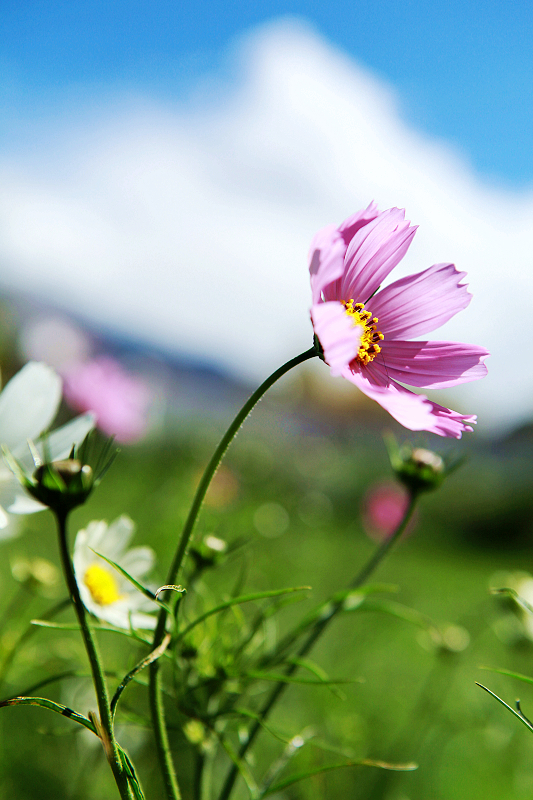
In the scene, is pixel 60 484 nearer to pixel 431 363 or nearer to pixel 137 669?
pixel 137 669

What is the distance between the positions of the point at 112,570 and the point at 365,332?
0.25 metres

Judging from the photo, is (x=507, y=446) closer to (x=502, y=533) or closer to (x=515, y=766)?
(x=502, y=533)

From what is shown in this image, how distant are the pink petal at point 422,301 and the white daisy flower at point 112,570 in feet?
0.64

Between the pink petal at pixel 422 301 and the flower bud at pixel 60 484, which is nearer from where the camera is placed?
the flower bud at pixel 60 484

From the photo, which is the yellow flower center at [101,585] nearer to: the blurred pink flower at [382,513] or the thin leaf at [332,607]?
the thin leaf at [332,607]

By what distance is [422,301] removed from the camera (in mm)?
333

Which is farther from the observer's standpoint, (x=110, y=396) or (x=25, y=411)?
(x=110, y=396)

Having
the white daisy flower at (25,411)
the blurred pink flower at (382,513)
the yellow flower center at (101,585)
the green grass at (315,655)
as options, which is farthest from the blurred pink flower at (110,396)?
the blurred pink flower at (382,513)

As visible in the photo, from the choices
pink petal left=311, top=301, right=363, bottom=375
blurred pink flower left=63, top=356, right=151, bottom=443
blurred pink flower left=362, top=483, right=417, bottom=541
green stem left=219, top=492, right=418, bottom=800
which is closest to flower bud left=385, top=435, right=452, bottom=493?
green stem left=219, top=492, right=418, bottom=800

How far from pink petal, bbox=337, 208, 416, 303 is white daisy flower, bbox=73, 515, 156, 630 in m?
0.20

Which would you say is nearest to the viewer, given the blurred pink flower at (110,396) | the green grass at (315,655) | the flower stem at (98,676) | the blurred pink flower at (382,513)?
the flower stem at (98,676)

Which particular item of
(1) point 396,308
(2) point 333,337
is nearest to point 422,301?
(1) point 396,308

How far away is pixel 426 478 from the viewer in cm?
39

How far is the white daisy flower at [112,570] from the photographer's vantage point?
1.15 feet
